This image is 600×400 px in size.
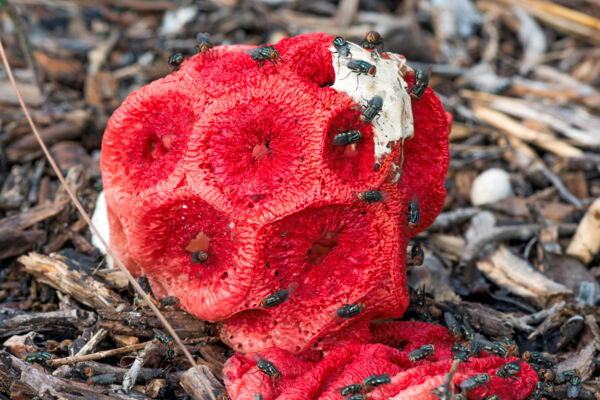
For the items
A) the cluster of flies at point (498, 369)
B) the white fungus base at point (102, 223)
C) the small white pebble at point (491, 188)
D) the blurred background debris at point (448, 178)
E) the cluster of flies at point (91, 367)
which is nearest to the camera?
the cluster of flies at point (498, 369)

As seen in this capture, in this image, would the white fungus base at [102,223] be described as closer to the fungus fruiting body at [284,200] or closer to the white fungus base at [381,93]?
the fungus fruiting body at [284,200]

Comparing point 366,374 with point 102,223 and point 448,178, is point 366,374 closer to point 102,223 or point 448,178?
point 102,223

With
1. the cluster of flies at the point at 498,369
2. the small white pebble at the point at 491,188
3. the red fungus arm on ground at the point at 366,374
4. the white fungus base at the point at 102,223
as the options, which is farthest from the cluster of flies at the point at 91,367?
the small white pebble at the point at 491,188

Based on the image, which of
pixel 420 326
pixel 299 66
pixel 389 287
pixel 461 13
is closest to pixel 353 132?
pixel 299 66

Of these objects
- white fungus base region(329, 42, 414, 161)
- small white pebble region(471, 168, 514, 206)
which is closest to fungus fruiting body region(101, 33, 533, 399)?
white fungus base region(329, 42, 414, 161)

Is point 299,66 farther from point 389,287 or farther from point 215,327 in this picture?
point 215,327

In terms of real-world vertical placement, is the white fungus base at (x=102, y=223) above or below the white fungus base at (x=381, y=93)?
below

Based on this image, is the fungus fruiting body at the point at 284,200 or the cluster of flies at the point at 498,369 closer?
the cluster of flies at the point at 498,369
